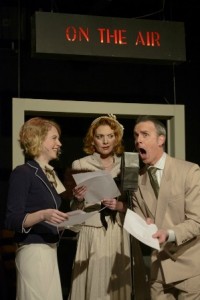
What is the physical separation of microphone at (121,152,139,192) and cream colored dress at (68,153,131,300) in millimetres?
763

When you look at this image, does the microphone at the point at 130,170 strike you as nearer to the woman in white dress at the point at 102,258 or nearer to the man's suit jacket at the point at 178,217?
the man's suit jacket at the point at 178,217

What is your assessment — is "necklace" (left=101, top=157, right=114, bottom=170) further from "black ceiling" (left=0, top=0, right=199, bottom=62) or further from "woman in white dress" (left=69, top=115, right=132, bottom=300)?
"black ceiling" (left=0, top=0, right=199, bottom=62)

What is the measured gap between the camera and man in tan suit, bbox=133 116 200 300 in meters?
3.43

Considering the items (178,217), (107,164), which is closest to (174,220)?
(178,217)

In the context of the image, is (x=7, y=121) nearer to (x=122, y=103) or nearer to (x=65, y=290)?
(x=122, y=103)

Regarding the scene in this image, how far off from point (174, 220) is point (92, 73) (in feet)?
7.52

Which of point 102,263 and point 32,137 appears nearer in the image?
point 32,137

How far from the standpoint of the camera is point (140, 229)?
3.25 metres

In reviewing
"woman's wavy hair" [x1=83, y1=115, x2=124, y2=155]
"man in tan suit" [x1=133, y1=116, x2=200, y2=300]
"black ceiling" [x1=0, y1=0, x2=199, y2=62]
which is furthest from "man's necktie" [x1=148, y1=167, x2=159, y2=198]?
"black ceiling" [x1=0, y1=0, x2=199, y2=62]

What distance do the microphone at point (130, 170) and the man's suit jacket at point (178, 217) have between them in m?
0.22

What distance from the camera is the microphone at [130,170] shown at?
336 centimetres

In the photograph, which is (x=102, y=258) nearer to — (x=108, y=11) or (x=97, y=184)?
(x=97, y=184)

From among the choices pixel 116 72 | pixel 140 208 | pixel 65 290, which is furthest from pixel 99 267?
pixel 116 72

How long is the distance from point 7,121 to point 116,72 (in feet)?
3.56
